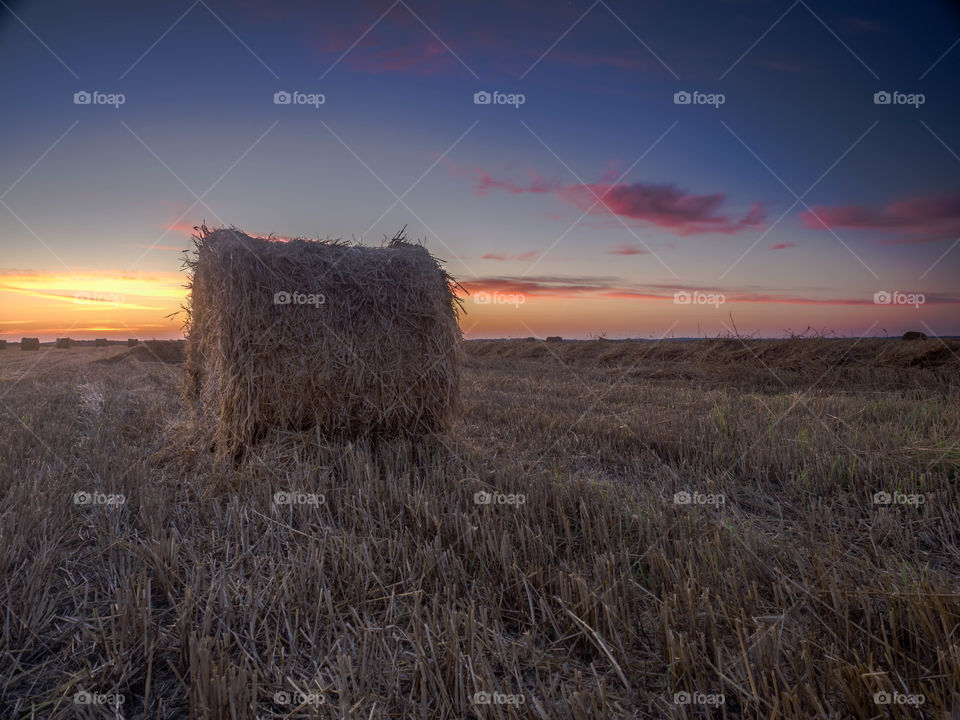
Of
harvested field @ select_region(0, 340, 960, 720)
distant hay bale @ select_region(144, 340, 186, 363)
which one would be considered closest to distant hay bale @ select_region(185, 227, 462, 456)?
harvested field @ select_region(0, 340, 960, 720)

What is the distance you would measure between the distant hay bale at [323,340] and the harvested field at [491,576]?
340 millimetres

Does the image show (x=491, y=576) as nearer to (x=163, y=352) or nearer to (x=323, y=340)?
(x=323, y=340)

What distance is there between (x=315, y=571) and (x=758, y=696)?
196 cm

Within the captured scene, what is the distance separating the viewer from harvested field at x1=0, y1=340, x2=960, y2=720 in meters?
1.86

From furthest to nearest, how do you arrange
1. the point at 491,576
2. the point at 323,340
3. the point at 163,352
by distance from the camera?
the point at 163,352 < the point at 323,340 < the point at 491,576

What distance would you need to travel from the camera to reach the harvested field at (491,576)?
73.1 inches

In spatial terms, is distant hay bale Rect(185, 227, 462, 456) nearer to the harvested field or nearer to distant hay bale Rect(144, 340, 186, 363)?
the harvested field

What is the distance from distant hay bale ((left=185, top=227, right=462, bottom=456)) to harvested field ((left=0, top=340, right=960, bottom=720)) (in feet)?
1.12

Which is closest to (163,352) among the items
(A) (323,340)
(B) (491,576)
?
(A) (323,340)

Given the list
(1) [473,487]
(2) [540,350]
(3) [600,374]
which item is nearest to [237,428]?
(1) [473,487]

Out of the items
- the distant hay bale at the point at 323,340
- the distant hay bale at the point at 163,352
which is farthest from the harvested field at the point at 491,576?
the distant hay bale at the point at 163,352

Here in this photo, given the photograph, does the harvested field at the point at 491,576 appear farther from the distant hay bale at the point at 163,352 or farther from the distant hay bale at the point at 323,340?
the distant hay bale at the point at 163,352

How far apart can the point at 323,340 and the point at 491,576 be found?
3170mm

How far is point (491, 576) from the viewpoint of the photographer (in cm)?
264
